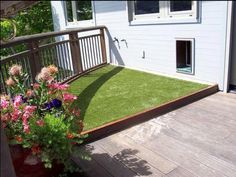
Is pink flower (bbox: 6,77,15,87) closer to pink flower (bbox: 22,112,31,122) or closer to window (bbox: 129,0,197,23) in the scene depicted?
pink flower (bbox: 22,112,31,122)

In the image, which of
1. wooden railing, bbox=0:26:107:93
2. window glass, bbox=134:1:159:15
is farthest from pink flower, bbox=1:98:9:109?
window glass, bbox=134:1:159:15

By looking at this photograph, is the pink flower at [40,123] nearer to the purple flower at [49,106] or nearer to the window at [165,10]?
the purple flower at [49,106]

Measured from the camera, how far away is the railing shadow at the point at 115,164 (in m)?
2.17

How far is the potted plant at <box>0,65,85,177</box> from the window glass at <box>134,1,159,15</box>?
328 centimetres

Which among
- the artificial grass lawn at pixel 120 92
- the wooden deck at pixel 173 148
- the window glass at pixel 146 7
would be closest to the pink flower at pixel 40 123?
the wooden deck at pixel 173 148

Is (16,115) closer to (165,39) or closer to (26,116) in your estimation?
(26,116)

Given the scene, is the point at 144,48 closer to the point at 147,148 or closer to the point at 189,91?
the point at 189,91

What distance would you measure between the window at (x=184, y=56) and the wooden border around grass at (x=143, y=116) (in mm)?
760

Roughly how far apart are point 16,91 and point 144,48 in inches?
136

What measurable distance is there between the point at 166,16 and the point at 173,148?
282 centimetres

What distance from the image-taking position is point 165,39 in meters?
4.71

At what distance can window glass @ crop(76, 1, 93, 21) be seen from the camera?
270 inches

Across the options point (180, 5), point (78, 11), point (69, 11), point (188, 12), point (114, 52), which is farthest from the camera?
point (69, 11)

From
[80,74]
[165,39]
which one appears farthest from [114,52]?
[165,39]
